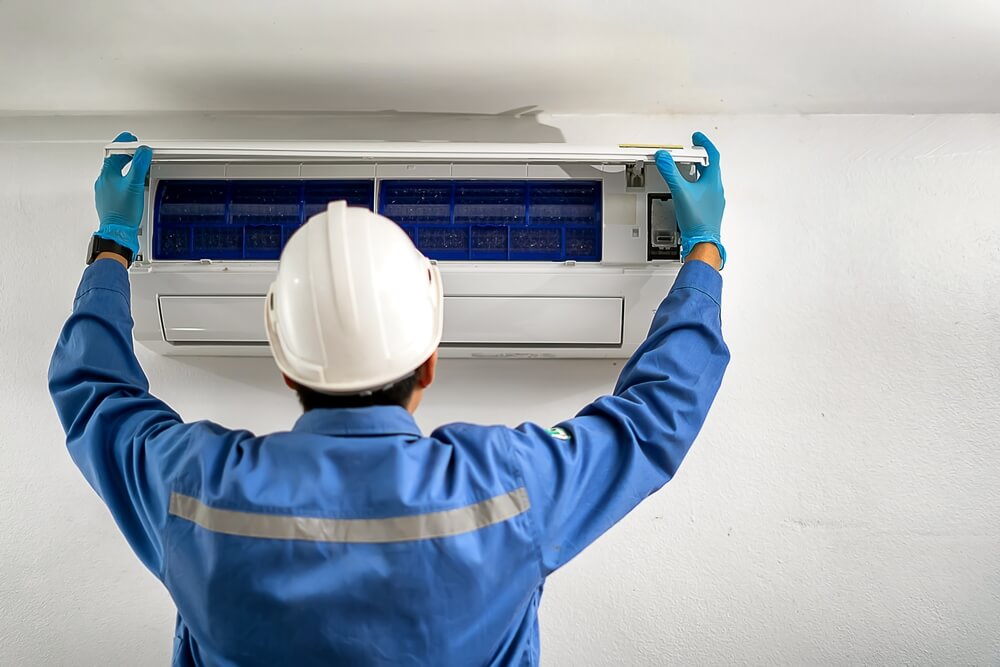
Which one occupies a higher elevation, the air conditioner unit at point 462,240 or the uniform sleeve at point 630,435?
the air conditioner unit at point 462,240

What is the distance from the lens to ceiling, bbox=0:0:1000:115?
→ 1.22 metres

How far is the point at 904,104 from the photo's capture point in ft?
5.15

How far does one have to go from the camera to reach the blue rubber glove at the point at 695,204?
1314 mm

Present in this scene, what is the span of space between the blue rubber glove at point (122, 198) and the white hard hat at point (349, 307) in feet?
1.68

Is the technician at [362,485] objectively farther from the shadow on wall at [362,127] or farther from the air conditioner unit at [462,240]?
the shadow on wall at [362,127]

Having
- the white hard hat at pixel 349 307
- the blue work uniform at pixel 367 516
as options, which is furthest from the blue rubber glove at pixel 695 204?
→ the white hard hat at pixel 349 307

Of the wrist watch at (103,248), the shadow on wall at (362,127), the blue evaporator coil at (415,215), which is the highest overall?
the shadow on wall at (362,127)

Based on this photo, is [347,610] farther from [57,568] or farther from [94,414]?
[57,568]

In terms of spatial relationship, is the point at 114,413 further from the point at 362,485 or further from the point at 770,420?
the point at 770,420

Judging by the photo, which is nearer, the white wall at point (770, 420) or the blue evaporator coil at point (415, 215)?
the blue evaporator coil at point (415, 215)

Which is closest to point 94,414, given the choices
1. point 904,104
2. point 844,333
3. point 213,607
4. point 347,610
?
point 213,607

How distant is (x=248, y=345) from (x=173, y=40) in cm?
57

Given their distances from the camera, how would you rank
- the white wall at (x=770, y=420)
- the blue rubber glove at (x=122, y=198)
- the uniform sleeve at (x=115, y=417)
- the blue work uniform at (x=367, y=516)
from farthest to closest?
the white wall at (x=770, y=420)
the blue rubber glove at (x=122, y=198)
the uniform sleeve at (x=115, y=417)
the blue work uniform at (x=367, y=516)

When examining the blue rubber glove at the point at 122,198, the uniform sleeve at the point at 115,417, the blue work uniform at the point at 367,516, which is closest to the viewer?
the blue work uniform at the point at 367,516
